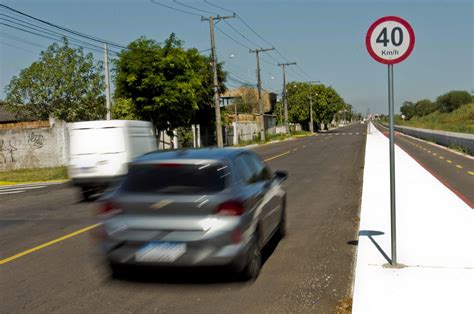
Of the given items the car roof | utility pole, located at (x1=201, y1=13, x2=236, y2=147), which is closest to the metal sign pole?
the car roof

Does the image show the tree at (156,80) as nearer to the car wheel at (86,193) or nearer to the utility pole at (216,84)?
the utility pole at (216,84)

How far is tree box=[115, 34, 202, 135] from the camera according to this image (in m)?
28.5

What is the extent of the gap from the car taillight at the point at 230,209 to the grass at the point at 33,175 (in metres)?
17.7

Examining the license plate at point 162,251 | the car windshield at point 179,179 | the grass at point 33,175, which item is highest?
the car windshield at point 179,179

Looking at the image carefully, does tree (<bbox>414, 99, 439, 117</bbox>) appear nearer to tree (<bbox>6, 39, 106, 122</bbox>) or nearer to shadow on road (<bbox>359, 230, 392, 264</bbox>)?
tree (<bbox>6, 39, 106, 122</bbox>)

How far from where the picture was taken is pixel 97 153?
13.2 meters

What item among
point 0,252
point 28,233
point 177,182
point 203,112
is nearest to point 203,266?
point 177,182

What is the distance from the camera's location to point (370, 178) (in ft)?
49.2

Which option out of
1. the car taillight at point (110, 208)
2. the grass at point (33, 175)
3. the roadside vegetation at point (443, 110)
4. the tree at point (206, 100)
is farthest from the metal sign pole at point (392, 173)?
the roadside vegetation at point (443, 110)

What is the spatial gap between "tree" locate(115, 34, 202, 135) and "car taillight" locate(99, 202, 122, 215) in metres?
23.1

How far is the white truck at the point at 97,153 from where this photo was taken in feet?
43.1

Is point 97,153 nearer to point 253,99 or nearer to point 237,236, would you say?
point 237,236

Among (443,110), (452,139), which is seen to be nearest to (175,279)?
(452,139)

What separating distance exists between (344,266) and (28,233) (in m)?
6.05
